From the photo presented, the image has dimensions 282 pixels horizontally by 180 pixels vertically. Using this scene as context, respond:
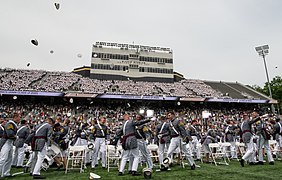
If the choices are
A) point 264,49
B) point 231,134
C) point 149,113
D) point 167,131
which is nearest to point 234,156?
point 231,134

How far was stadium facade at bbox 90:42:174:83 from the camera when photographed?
138ft

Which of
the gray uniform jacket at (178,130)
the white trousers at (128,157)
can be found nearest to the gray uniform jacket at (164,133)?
the gray uniform jacket at (178,130)

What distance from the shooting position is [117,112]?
32062mm

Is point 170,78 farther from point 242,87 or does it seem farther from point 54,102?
point 54,102

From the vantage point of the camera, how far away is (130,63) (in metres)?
43.7

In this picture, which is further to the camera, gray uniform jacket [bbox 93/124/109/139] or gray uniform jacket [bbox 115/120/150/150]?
gray uniform jacket [bbox 93/124/109/139]

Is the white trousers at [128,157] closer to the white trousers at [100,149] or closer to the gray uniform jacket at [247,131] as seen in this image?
the white trousers at [100,149]

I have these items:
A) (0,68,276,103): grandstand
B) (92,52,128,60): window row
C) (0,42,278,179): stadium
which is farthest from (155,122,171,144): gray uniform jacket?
(92,52,128,60): window row

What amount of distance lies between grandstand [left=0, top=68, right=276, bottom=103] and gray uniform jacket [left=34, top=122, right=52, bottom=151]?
23658 millimetres

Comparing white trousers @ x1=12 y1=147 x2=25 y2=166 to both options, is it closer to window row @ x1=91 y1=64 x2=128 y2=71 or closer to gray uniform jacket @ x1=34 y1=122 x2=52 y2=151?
gray uniform jacket @ x1=34 y1=122 x2=52 y2=151

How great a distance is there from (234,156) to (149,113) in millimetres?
6442

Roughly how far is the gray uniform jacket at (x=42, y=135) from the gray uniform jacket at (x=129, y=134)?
7.80ft

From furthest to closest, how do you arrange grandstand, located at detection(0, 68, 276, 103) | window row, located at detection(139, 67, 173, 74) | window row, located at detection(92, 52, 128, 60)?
window row, located at detection(139, 67, 173, 74) < window row, located at detection(92, 52, 128, 60) < grandstand, located at detection(0, 68, 276, 103)

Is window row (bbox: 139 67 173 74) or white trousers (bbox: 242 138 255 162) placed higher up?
window row (bbox: 139 67 173 74)
